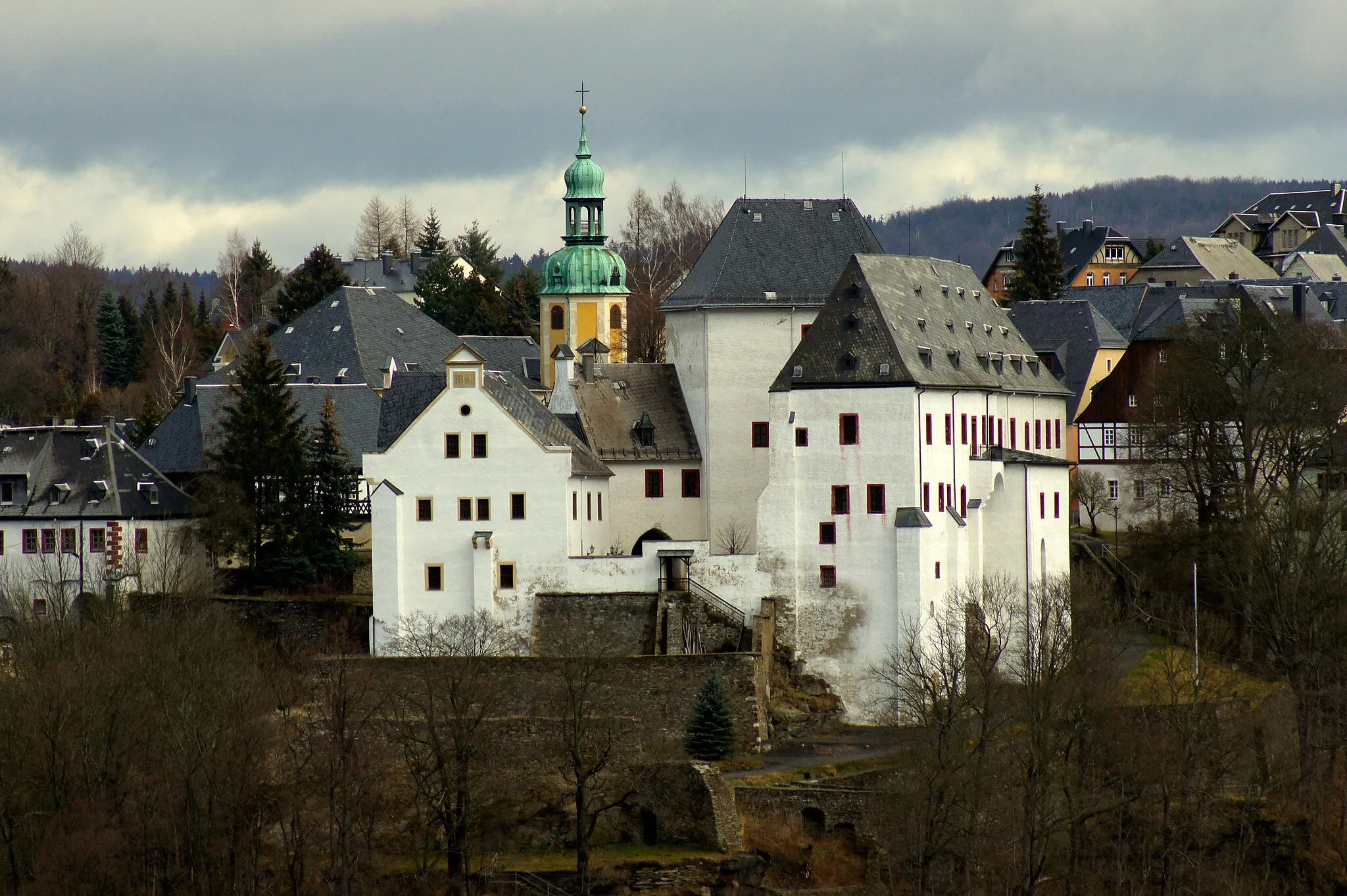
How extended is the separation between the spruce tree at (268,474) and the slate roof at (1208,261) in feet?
218

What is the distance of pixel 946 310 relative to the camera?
70438 mm

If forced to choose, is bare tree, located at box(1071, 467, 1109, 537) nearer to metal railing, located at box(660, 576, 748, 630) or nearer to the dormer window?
the dormer window

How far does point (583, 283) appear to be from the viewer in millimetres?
94188

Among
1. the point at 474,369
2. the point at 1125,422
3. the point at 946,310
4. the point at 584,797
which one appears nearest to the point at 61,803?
the point at 584,797

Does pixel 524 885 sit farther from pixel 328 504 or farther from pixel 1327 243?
pixel 1327 243

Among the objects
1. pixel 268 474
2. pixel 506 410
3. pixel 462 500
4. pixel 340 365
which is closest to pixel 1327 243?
pixel 340 365

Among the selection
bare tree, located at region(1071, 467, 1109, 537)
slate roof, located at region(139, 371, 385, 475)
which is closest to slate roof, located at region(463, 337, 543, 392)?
slate roof, located at region(139, 371, 385, 475)

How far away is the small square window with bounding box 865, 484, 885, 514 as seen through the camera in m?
64.8

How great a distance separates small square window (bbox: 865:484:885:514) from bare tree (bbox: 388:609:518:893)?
35.0ft

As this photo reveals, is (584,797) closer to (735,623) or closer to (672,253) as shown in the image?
(735,623)

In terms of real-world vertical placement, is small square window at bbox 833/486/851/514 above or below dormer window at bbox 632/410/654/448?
below

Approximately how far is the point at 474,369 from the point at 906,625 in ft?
44.2

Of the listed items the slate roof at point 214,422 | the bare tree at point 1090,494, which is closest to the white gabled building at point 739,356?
the slate roof at point 214,422

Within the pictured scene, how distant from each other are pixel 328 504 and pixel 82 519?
7.59m
